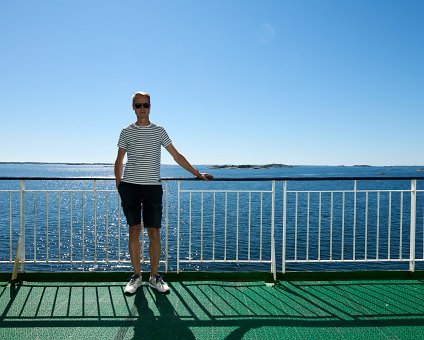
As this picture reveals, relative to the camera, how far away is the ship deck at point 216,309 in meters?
2.31

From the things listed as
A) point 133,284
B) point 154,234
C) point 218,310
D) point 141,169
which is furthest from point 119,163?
point 218,310

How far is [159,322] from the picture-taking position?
2.44m

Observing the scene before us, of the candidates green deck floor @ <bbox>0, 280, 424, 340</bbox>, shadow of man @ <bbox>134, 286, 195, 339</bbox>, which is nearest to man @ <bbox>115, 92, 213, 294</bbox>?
shadow of man @ <bbox>134, 286, 195, 339</bbox>

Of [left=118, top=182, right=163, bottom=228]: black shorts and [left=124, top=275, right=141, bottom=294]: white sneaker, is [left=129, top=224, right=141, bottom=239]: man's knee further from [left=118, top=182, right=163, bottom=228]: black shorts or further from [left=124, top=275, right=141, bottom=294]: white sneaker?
[left=124, top=275, right=141, bottom=294]: white sneaker

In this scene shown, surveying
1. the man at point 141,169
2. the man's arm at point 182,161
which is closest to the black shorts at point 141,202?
the man at point 141,169

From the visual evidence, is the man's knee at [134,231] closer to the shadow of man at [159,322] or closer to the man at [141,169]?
the man at [141,169]

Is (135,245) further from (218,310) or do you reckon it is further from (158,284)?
(218,310)

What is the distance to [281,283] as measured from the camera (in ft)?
10.9

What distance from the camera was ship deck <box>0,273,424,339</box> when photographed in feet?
7.57

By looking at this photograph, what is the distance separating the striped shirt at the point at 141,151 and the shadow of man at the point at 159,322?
92 centimetres

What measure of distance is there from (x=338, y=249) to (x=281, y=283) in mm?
11099

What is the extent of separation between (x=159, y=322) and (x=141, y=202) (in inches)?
38.4

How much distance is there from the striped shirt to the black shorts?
51mm

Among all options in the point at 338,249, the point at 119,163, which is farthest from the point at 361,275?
the point at 338,249
